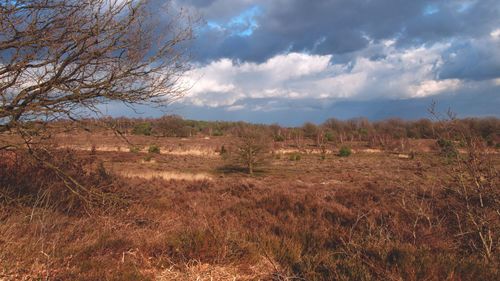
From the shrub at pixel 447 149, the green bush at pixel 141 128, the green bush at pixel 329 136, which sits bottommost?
the green bush at pixel 329 136

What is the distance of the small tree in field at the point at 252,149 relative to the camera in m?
30.6

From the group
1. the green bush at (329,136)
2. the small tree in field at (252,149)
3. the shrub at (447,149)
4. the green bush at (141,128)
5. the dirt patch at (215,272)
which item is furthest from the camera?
the green bush at (329,136)

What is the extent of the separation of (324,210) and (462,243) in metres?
4.40

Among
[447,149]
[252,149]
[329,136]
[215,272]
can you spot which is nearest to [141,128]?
[215,272]

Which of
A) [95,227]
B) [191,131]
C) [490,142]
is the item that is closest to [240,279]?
[95,227]

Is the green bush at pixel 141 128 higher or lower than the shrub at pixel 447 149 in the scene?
higher

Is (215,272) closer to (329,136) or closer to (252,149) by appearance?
(252,149)

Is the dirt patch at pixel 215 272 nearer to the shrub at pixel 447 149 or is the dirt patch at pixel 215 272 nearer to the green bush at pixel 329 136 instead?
the shrub at pixel 447 149

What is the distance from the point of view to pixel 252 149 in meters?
30.7

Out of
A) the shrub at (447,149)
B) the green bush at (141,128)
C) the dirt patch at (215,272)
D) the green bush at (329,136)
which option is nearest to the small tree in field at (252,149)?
the green bush at (141,128)

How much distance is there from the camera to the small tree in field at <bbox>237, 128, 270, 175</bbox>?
30.6 metres

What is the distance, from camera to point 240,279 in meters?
3.90

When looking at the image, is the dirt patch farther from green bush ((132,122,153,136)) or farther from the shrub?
the shrub

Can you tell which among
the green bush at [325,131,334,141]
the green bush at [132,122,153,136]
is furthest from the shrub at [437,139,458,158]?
the green bush at [325,131,334,141]
